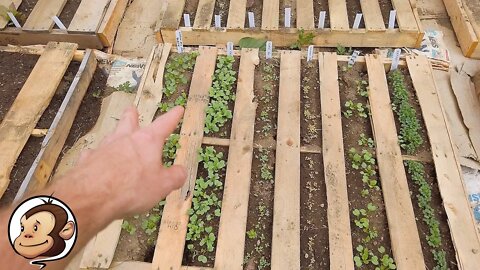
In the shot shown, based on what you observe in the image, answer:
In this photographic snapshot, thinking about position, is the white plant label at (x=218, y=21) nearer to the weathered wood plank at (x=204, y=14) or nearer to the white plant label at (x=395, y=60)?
the weathered wood plank at (x=204, y=14)

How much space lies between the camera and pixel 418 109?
3021mm

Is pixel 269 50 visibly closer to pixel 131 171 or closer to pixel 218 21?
pixel 218 21

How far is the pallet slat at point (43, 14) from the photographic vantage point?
11.8 feet

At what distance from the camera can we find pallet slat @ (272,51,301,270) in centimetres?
235

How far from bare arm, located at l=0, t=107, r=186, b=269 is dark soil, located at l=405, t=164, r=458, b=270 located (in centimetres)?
158

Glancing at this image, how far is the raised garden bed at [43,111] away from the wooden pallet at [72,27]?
7.1 inches

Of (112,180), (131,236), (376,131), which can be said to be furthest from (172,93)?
(112,180)

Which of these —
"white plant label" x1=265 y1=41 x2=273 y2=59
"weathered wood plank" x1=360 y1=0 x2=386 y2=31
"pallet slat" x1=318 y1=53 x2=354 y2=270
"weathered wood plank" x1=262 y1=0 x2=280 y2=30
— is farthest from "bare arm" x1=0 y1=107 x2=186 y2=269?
"weathered wood plank" x1=360 y1=0 x2=386 y2=31

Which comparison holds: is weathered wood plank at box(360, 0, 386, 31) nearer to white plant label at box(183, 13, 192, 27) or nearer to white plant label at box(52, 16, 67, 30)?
white plant label at box(183, 13, 192, 27)

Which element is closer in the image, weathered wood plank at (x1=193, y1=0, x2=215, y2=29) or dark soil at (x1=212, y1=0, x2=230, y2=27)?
weathered wood plank at (x1=193, y1=0, x2=215, y2=29)

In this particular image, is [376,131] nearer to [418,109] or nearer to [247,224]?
[418,109]

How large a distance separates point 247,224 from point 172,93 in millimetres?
1105

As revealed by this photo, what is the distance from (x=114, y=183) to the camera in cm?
135

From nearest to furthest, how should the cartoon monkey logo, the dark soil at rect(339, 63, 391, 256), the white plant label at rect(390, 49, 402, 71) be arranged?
1. the cartoon monkey logo
2. the dark soil at rect(339, 63, 391, 256)
3. the white plant label at rect(390, 49, 402, 71)
